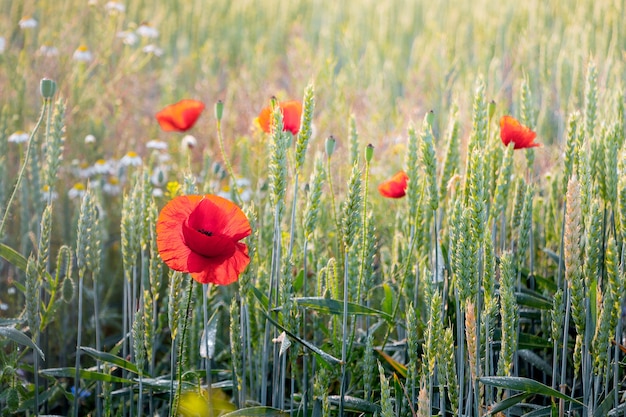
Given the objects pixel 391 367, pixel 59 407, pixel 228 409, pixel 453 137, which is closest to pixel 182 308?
pixel 228 409

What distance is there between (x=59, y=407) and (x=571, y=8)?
370cm

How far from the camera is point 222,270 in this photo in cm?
96

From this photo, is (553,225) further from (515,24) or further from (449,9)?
(449,9)

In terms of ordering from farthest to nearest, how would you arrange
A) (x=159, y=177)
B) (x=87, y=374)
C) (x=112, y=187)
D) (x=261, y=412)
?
1. (x=112, y=187)
2. (x=159, y=177)
3. (x=87, y=374)
4. (x=261, y=412)

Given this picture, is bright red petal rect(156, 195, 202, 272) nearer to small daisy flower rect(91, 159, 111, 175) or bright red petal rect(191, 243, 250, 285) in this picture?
bright red petal rect(191, 243, 250, 285)

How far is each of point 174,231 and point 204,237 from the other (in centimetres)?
7

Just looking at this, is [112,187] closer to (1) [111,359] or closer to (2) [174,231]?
(1) [111,359]

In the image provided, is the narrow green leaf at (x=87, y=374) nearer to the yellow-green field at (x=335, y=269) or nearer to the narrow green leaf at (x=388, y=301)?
the yellow-green field at (x=335, y=269)

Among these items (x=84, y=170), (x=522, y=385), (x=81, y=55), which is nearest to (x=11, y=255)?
(x=522, y=385)

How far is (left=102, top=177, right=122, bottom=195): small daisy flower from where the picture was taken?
8.40ft

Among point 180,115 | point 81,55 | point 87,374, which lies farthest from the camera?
point 81,55

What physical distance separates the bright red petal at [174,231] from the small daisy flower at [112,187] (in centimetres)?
165

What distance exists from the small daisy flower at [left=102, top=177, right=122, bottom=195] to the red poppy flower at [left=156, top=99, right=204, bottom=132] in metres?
0.72

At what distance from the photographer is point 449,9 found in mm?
4941
